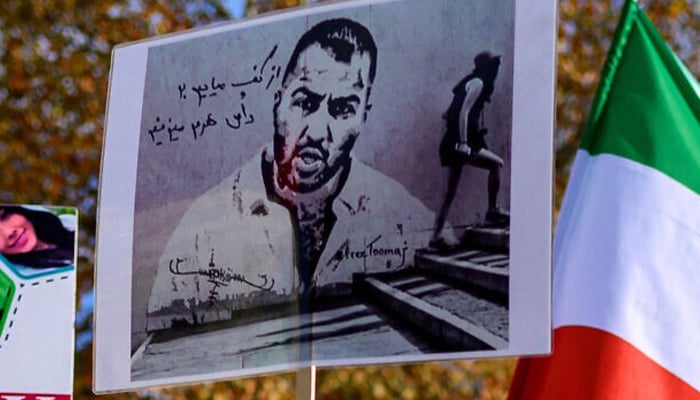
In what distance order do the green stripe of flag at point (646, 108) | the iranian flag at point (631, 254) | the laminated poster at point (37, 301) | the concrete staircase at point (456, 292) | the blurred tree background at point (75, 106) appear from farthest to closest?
1. the blurred tree background at point (75, 106)
2. the green stripe of flag at point (646, 108)
3. the iranian flag at point (631, 254)
4. the laminated poster at point (37, 301)
5. the concrete staircase at point (456, 292)

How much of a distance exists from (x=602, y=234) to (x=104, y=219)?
3.94ft

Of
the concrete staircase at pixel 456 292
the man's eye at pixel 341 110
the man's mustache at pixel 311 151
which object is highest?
the man's eye at pixel 341 110

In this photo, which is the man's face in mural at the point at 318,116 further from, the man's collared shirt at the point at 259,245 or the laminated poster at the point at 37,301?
the laminated poster at the point at 37,301

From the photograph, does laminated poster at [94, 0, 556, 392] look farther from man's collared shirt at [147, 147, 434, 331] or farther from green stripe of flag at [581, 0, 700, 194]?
green stripe of flag at [581, 0, 700, 194]

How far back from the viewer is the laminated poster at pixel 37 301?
2.89 meters

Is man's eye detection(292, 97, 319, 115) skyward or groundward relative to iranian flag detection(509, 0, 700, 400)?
skyward

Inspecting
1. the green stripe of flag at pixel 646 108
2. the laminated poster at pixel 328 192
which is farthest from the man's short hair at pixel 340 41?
the green stripe of flag at pixel 646 108

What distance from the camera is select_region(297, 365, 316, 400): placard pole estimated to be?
8.57ft

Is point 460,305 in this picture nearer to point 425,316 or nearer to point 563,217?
point 425,316

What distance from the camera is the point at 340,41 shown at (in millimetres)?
2730

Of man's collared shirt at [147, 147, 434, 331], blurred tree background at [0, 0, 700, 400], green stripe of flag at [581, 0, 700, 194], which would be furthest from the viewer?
blurred tree background at [0, 0, 700, 400]

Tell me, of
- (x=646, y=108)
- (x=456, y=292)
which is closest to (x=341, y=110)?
(x=456, y=292)

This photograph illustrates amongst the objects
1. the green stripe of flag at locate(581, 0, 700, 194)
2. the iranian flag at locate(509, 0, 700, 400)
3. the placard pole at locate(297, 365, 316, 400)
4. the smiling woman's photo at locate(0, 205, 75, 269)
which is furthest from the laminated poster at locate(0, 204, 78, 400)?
the green stripe of flag at locate(581, 0, 700, 194)

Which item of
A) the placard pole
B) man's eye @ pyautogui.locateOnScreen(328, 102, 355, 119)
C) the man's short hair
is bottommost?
the placard pole
